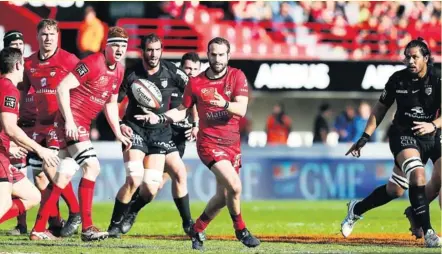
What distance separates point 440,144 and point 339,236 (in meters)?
2.02

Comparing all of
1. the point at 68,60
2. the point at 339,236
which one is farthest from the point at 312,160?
the point at 68,60

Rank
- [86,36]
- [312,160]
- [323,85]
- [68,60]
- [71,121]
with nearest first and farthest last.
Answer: [71,121] → [68,60] → [312,160] → [86,36] → [323,85]

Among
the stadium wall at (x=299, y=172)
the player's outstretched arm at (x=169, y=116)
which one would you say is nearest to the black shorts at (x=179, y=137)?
the player's outstretched arm at (x=169, y=116)

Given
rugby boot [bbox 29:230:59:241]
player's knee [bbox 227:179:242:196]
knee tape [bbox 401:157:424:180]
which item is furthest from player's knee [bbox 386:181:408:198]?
rugby boot [bbox 29:230:59:241]

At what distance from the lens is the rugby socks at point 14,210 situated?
11.1m

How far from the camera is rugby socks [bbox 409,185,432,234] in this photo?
12211 mm

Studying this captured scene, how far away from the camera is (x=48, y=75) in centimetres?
1319

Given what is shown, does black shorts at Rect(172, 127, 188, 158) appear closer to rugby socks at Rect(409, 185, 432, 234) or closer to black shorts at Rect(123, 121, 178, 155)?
black shorts at Rect(123, 121, 178, 155)

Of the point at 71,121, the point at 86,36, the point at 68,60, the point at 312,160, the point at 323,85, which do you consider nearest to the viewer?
the point at 71,121

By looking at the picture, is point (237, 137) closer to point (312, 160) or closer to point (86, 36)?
point (312, 160)

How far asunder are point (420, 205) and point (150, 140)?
3.39 m

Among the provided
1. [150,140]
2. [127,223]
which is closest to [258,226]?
[127,223]

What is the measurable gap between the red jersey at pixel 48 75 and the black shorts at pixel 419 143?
13.0 feet

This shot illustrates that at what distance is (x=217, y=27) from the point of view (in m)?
27.1
